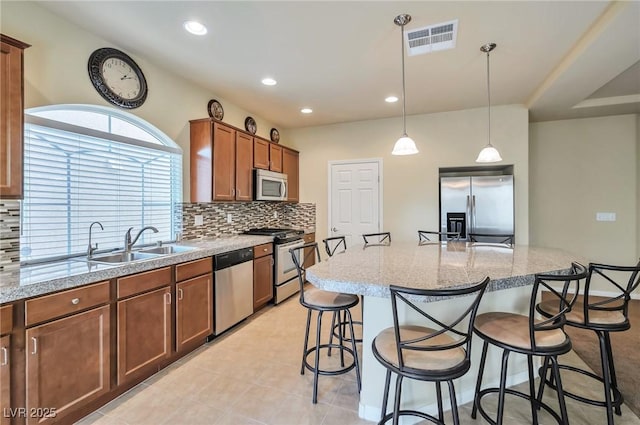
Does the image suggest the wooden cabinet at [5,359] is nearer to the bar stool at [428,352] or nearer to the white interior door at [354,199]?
the bar stool at [428,352]

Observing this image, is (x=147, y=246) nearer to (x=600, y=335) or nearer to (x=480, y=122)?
(x=600, y=335)

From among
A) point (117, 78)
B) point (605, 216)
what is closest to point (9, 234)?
point (117, 78)

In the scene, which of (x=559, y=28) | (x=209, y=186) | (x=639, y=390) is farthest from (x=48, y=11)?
(x=639, y=390)

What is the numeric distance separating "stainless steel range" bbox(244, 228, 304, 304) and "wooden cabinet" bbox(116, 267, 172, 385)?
1628mm

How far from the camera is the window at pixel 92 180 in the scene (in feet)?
6.86

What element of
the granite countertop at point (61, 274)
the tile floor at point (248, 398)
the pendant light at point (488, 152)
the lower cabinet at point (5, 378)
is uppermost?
the pendant light at point (488, 152)

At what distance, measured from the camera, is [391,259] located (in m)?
2.16

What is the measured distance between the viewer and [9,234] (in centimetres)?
191

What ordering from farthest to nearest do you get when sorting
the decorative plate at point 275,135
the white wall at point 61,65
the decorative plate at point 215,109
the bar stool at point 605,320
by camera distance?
the decorative plate at point 275,135
the decorative plate at point 215,109
the white wall at point 61,65
the bar stool at point 605,320

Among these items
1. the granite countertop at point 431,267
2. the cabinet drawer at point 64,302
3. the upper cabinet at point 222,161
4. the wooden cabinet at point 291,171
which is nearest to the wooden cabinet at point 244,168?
the upper cabinet at point 222,161

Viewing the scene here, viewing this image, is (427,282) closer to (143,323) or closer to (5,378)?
(143,323)

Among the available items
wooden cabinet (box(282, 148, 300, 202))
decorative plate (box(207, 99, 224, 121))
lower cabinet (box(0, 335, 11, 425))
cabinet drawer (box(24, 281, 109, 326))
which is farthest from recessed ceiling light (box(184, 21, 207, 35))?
wooden cabinet (box(282, 148, 300, 202))

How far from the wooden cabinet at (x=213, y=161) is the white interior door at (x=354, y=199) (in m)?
1.88

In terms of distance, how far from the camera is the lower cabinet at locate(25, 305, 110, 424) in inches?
61.6
